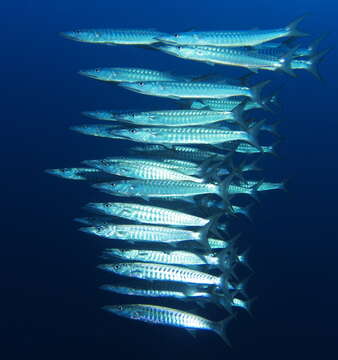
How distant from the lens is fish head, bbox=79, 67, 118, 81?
16.0ft

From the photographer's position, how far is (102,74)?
193 inches

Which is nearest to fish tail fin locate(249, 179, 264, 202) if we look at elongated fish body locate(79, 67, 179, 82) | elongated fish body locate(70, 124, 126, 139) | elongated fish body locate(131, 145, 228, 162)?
elongated fish body locate(131, 145, 228, 162)

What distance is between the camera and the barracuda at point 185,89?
4.68 m

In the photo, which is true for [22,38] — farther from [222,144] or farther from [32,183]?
[222,144]

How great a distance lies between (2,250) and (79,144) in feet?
24.1

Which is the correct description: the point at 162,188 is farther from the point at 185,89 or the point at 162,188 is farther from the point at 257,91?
the point at 257,91

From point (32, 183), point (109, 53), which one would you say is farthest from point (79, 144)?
point (109, 53)

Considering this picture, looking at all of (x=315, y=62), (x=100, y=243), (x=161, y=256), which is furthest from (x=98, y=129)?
(x=100, y=243)

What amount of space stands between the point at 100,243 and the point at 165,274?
7137mm

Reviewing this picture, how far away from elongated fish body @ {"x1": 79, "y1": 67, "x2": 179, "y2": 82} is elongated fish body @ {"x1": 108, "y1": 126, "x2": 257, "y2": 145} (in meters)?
0.74

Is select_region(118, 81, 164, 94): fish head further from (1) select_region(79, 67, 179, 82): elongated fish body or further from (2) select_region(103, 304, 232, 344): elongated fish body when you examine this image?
(2) select_region(103, 304, 232, 344): elongated fish body

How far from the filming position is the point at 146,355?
784cm

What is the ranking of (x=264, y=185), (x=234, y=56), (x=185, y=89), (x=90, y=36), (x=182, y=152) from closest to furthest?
(x=234, y=56), (x=185, y=89), (x=90, y=36), (x=182, y=152), (x=264, y=185)

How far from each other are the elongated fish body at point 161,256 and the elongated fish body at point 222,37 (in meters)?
2.59
